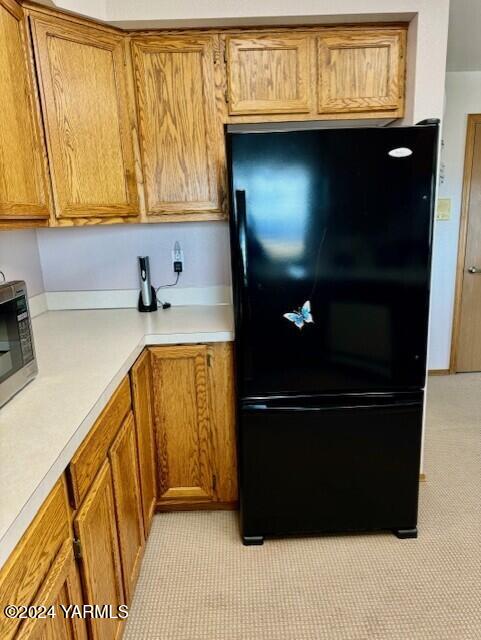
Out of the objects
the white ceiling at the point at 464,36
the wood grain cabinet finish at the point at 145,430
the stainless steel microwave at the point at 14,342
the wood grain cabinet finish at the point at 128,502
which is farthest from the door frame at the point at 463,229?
the stainless steel microwave at the point at 14,342

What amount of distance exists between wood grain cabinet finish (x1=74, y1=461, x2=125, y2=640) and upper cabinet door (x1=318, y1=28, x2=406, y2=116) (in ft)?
5.93

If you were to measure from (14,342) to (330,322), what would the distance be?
1.12m

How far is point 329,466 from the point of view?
1.92 metres

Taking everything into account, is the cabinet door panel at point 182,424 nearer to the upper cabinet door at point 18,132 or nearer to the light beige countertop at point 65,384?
the light beige countertop at point 65,384

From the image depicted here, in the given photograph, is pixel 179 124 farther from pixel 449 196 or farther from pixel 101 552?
pixel 449 196

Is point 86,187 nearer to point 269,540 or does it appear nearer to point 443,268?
point 269,540

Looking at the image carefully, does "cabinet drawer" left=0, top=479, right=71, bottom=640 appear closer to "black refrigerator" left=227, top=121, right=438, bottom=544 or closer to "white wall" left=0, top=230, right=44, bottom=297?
"black refrigerator" left=227, top=121, right=438, bottom=544

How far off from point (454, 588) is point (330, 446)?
0.69 meters

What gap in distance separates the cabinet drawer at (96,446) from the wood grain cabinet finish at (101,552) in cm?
4

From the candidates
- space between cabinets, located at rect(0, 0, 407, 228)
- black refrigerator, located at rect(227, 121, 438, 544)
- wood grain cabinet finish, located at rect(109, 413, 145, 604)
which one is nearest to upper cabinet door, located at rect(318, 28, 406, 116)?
space between cabinets, located at rect(0, 0, 407, 228)

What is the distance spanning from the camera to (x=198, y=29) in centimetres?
198

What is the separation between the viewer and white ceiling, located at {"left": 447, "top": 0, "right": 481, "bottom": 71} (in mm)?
2258

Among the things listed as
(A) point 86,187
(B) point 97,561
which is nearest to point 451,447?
(B) point 97,561

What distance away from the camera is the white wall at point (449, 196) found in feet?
11.2
